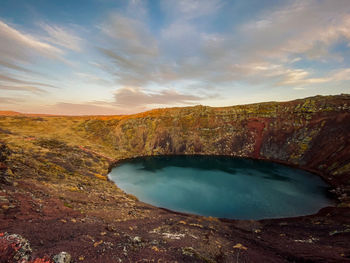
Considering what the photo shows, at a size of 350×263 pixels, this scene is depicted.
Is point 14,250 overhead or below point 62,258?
overhead

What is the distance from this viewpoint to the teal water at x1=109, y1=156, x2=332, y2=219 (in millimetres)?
30531

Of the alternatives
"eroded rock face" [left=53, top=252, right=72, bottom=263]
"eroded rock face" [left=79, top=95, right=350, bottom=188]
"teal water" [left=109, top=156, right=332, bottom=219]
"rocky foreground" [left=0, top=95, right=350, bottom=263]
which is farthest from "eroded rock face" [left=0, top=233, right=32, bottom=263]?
"eroded rock face" [left=79, top=95, right=350, bottom=188]

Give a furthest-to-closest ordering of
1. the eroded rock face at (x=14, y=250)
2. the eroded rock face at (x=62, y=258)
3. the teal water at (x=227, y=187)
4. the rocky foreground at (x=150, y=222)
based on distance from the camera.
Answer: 1. the teal water at (x=227, y=187)
2. the rocky foreground at (x=150, y=222)
3. the eroded rock face at (x=62, y=258)
4. the eroded rock face at (x=14, y=250)

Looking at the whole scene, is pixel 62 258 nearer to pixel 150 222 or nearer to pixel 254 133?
pixel 150 222

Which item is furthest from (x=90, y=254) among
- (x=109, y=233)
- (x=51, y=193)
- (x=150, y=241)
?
(x=51, y=193)

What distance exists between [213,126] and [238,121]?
41.9 feet

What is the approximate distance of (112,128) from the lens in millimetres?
95875

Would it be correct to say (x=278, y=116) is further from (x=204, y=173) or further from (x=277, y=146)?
(x=204, y=173)

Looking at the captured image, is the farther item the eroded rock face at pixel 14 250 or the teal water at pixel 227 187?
the teal water at pixel 227 187

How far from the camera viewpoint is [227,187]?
41.6m

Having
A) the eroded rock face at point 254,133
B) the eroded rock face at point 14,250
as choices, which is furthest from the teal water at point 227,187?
the eroded rock face at point 14,250

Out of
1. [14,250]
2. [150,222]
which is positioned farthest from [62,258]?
[150,222]

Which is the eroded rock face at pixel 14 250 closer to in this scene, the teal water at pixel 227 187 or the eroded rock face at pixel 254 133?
the teal water at pixel 227 187

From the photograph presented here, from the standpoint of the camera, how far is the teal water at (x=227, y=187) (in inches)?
1202
